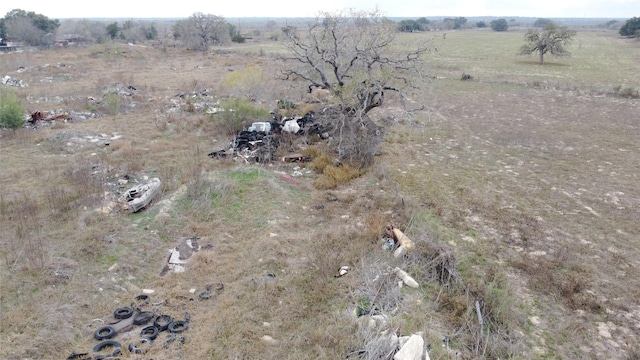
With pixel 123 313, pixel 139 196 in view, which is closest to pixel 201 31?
pixel 139 196

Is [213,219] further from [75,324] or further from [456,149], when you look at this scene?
[456,149]

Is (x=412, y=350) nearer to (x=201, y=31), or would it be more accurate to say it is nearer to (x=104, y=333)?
(x=104, y=333)

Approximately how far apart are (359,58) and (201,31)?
1182 inches

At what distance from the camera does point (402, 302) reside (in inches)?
179

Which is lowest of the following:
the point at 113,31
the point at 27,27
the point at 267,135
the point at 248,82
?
the point at 267,135

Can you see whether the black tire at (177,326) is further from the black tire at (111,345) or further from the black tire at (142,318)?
the black tire at (111,345)

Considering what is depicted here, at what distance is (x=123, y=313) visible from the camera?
4.77 meters

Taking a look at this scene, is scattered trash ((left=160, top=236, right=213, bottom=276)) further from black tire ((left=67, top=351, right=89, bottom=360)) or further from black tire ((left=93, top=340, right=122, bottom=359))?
black tire ((left=67, top=351, right=89, bottom=360))

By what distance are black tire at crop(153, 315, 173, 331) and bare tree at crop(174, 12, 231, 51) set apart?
34761 mm

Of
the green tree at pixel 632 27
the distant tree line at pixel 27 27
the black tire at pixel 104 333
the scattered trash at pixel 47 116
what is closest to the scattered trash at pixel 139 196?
the black tire at pixel 104 333

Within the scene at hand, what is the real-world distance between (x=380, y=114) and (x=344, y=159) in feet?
18.8

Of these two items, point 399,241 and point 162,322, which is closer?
point 162,322

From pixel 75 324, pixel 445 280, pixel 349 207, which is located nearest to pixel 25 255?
pixel 75 324

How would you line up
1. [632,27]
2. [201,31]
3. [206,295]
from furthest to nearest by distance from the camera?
[632,27] → [201,31] → [206,295]
